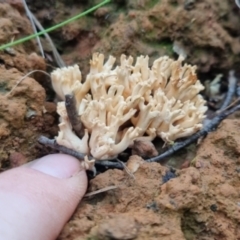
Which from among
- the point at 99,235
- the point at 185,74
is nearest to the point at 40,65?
the point at 185,74

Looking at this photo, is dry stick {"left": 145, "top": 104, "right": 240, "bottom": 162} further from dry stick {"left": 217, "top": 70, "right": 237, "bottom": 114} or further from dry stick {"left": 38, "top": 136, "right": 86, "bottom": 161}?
dry stick {"left": 38, "top": 136, "right": 86, "bottom": 161}

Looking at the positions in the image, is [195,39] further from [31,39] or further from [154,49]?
[31,39]

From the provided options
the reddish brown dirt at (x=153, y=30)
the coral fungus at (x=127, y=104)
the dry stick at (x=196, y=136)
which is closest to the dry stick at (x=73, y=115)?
the coral fungus at (x=127, y=104)

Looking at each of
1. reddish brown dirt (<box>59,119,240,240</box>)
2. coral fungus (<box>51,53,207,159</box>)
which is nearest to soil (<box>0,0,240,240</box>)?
reddish brown dirt (<box>59,119,240,240</box>)

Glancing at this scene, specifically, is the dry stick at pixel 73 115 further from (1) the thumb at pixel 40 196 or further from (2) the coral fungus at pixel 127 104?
(1) the thumb at pixel 40 196

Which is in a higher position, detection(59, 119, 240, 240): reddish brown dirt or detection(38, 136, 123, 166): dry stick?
detection(38, 136, 123, 166): dry stick

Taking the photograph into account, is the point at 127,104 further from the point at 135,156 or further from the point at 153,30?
the point at 153,30
